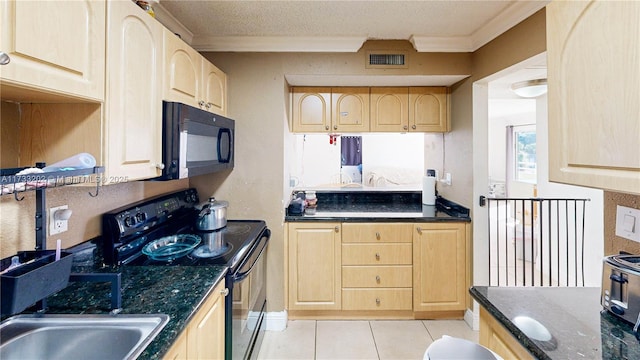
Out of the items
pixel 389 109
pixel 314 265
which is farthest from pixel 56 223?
pixel 389 109

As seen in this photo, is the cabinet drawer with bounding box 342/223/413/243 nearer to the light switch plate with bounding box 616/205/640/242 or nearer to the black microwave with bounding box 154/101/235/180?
the black microwave with bounding box 154/101/235/180

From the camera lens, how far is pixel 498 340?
3.36ft

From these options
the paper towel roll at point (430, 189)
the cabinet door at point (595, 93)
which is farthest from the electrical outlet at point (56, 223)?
the paper towel roll at point (430, 189)

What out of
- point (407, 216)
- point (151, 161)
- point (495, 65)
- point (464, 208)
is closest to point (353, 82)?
point (495, 65)

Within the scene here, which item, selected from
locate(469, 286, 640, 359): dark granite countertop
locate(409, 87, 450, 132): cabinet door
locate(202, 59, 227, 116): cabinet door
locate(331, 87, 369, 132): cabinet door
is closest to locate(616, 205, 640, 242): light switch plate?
locate(469, 286, 640, 359): dark granite countertop

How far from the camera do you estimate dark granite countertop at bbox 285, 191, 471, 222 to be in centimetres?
255

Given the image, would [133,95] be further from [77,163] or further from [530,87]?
[530,87]

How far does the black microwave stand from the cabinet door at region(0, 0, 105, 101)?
0.42m

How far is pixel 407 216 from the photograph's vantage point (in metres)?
2.60

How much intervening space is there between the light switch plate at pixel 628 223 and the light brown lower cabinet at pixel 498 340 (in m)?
0.60

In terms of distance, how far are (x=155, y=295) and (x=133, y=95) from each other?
84 centimetres

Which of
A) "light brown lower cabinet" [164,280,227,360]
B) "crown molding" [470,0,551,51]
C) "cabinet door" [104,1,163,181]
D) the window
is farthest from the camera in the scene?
the window

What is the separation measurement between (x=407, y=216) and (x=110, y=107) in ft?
7.33

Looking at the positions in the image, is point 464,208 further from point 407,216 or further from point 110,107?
point 110,107
